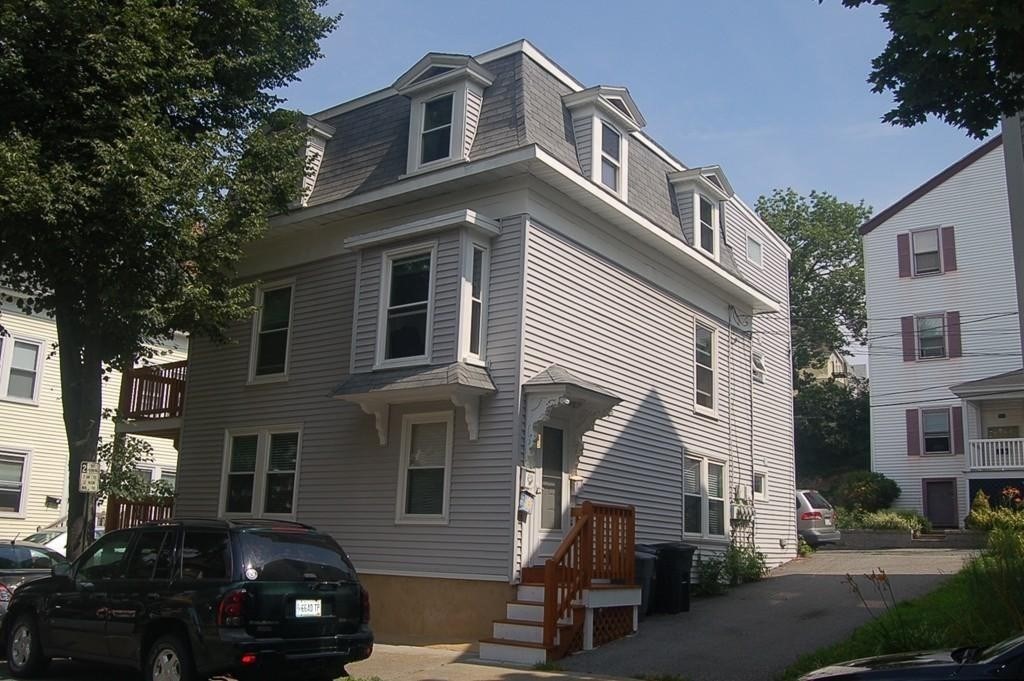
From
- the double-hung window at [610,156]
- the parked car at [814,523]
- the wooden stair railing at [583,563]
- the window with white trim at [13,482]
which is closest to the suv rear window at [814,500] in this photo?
the parked car at [814,523]

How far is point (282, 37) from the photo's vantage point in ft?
52.0

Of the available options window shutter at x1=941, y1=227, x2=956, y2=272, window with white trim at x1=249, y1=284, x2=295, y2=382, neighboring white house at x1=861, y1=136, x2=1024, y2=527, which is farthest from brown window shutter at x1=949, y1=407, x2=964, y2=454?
window with white trim at x1=249, y1=284, x2=295, y2=382

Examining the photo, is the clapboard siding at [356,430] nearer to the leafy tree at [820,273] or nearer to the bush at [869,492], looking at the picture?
the bush at [869,492]

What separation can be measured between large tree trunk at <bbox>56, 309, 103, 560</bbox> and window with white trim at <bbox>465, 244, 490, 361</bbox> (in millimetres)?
5969

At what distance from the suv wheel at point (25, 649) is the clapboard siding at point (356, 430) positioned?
17.8 ft

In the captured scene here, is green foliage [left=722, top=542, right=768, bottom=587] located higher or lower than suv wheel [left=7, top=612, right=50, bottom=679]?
higher

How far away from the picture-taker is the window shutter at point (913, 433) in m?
33.3

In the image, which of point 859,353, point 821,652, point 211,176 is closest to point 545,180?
point 211,176

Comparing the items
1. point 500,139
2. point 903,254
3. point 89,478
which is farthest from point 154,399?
point 903,254

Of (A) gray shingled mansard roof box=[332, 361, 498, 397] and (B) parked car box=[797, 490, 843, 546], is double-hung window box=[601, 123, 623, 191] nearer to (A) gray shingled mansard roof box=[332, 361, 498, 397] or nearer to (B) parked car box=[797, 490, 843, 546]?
(A) gray shingled mansard roof box=[332, 361, 498, 397]

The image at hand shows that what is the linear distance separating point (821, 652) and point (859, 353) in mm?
38887

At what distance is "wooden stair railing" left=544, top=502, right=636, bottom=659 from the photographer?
39.4ft

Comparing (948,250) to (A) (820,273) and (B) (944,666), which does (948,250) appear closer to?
(A) (820,273)

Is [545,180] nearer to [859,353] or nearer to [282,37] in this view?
[282,37]
